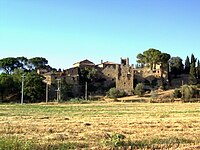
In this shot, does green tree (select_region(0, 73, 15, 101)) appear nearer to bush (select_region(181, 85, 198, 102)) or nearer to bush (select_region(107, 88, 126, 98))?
bush (select_region(107, 88, 126, 98))

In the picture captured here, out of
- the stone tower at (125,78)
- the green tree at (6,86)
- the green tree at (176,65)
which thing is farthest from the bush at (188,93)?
the green tree at (6,86)

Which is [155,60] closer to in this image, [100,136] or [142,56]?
[142,56]

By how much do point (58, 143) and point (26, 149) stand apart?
2.00 metres

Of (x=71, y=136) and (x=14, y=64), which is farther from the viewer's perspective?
(x=14, y=64)

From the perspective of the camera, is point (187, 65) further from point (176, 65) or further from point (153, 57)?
point (153, 57)

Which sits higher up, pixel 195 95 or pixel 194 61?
pixel 194 61

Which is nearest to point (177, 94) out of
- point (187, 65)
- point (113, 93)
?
point (113, 93)

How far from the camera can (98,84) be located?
4530 inches

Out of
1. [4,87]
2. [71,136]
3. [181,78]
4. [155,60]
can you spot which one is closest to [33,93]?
[4,87]

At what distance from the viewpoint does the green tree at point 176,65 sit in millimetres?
119000

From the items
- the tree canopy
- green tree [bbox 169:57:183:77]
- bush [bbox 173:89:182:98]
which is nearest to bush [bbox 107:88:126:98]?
bush [bbox 173:89:182:98]

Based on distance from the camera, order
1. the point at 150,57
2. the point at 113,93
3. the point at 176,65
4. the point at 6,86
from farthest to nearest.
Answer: the point at 176,65 → the point at 150,57 → the point at 113,93 → the point at 6,86

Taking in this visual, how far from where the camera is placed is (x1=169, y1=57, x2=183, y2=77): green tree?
119 meters

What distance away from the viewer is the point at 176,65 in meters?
120
